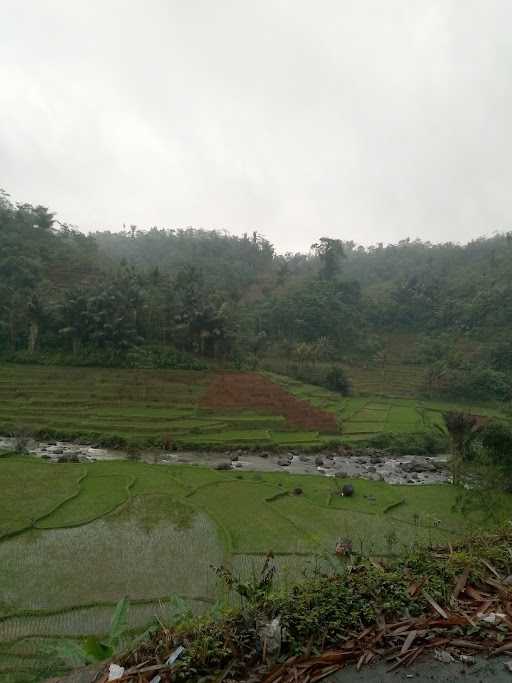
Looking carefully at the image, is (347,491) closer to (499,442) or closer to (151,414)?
(499,442)

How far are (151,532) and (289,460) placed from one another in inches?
449

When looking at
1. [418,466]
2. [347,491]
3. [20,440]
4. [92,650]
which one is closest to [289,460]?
[347,491]

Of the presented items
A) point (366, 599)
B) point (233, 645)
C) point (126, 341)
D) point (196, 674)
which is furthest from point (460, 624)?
point (126, 341)

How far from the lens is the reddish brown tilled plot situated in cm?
2897

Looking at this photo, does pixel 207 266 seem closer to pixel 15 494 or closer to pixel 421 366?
pixel 421 366

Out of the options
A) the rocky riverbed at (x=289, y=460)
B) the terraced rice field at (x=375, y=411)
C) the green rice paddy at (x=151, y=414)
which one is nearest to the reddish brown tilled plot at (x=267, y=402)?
the green rice paddy at (x=151, y=414)

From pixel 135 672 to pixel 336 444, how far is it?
24.3 m

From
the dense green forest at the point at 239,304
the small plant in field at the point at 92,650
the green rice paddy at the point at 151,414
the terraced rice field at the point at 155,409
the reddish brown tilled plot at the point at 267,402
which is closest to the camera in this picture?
the small plant in field at the point at 92,650

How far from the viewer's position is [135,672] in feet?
9.07

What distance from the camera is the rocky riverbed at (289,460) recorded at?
71.4 ft

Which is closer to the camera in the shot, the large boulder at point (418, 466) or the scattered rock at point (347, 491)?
the scattered rock at point (347, 491)

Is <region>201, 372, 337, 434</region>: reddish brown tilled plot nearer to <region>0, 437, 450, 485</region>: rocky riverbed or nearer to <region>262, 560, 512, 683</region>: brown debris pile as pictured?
<region>0, 437, 450, 485</region>: rocky riverbed

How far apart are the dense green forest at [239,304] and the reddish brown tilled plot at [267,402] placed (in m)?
5.55

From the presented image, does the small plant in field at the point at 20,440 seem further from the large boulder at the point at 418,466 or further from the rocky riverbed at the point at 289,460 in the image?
the large boulder at the point at 418,466
